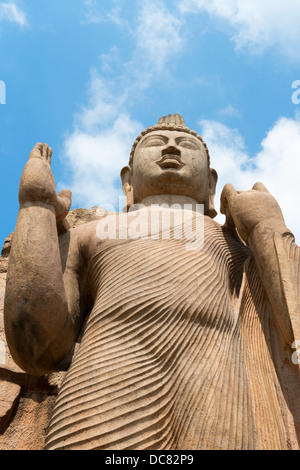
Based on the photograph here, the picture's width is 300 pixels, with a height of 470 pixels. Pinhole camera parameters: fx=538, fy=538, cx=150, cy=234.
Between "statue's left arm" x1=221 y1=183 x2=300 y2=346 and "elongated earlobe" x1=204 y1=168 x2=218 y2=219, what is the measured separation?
690 millimetres

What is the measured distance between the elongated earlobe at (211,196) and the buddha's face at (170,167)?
12 centimetres

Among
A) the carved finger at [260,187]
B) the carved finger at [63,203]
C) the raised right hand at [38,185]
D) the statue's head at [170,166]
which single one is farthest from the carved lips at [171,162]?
the raised right hand at [38,185]

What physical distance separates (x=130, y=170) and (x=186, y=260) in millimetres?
2043

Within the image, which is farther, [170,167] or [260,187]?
[170,167]

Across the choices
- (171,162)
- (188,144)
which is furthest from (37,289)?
(188,144)

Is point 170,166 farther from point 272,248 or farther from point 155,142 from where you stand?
point 272,248

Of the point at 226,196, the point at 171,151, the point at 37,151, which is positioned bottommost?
the point at 226,196

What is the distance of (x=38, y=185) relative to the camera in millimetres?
3988

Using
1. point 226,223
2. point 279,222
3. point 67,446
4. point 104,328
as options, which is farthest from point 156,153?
point 67,446

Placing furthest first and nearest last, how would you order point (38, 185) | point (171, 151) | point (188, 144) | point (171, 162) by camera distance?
point (188, 144), point (171, 151), point (171, 162), point (38, 185)

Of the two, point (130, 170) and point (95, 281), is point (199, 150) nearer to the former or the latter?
point (130, 170)

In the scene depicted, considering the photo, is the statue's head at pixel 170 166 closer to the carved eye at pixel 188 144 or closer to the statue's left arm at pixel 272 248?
the carved eye at pixel 188 144

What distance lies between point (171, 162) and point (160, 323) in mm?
→ 1979

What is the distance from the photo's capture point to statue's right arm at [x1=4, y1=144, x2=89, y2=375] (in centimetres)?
363
